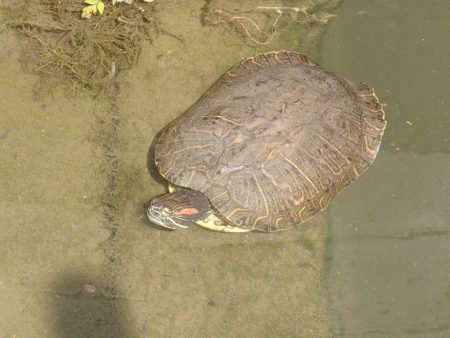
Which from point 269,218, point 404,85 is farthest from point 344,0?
point 269,218

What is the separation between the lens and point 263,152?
310cm

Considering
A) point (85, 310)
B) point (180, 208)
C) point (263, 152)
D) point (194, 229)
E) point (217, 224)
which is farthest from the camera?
point (194, 229)

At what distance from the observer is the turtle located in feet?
10.3

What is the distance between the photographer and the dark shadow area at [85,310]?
359 centimetres

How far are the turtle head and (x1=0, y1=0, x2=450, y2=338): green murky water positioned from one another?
1.51 feet

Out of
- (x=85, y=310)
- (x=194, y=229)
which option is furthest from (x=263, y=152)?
(x=85, y=310)

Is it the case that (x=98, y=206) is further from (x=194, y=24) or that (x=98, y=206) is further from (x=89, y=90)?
(x=194, y=24)

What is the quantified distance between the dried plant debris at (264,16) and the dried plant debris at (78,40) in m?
0.54

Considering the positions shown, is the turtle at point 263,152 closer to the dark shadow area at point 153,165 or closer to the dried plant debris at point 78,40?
the dark shadow area at point 153,165

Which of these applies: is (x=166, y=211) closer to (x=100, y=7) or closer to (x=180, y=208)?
(x=180, y=208)

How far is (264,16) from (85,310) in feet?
8.50

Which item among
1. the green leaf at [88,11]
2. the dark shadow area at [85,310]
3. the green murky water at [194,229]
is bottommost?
the dark shadow area at [85,310]

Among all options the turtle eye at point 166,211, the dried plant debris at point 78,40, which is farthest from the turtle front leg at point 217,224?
the dried plant debris at point 78,40

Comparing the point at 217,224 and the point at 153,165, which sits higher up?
the point at 153,165
